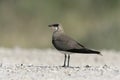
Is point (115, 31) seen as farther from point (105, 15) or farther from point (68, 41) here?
point (68, 41)

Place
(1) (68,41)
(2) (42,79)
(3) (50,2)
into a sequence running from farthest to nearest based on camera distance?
(3) (50,2)
(1) (68,41)
(2) (42,79)

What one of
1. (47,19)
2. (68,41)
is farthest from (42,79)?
(47,19)

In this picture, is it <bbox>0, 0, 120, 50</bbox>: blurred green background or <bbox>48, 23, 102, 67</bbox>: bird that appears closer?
<bbox>48, 23, 102, 67</bbox>: bird

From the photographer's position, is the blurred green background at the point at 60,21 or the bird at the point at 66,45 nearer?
the bird at the point at 66,45

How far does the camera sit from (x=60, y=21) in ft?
117

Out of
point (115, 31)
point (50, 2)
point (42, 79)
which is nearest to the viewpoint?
point (42, 79)

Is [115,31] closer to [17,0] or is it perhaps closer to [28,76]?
[17,0]

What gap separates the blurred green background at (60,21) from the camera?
105 feet

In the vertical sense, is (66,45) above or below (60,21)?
below

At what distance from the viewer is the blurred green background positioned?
1255 inches

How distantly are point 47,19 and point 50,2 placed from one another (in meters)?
2.57

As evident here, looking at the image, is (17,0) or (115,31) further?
(17,0)

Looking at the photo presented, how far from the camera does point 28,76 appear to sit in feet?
46.9

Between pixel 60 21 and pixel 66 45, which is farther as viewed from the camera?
pixel 60 21
